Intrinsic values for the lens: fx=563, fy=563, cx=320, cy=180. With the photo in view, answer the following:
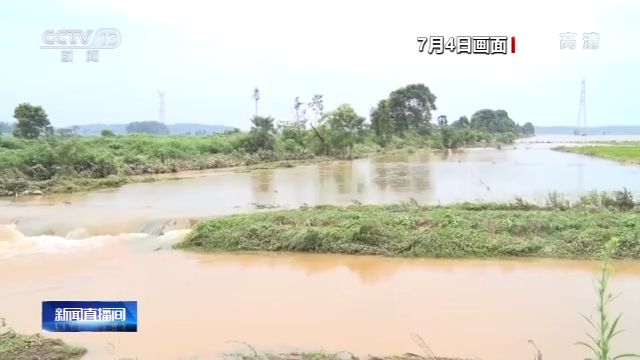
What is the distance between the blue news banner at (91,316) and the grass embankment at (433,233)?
637 centimetres

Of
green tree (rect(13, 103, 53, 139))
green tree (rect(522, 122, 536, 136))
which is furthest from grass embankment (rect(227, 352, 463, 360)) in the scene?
green tree (rect(522, 122, 536, 136))

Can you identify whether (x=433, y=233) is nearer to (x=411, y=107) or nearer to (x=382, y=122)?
(x=382, y=122)

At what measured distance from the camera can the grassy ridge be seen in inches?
384

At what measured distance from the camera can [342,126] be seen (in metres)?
38.5

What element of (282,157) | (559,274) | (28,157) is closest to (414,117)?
(282,157)

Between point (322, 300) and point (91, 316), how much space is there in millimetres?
4066

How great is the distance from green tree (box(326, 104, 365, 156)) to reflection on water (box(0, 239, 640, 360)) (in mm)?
28212

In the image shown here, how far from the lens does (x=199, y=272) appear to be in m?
9.24

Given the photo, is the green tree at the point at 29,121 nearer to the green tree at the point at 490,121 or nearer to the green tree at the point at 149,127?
the green tree at the point at 149,127

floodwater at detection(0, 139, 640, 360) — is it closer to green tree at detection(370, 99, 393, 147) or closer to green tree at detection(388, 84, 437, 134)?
green tree at detection(370, 99, 393, 147)

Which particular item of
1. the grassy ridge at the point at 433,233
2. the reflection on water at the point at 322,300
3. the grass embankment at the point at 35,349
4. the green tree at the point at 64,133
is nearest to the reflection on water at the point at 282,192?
the grassy ridge at the point at 433,233

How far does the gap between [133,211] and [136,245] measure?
4331 millimetres

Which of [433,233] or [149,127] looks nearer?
[433,233]

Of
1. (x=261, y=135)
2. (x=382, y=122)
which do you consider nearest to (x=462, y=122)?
(x=382, y=122)
